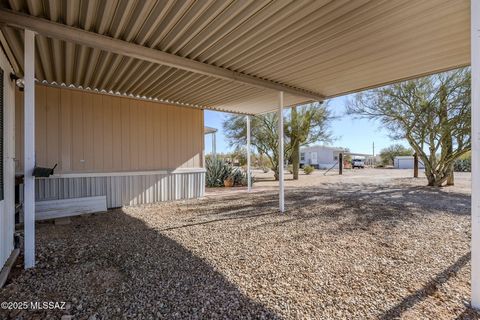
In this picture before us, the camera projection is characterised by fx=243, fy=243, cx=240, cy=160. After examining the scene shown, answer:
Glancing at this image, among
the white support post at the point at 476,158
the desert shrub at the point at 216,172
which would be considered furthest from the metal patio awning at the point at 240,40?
the desert shrub at the point at 216,172

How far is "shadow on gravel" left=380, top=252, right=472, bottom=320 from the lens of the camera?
1723 mm

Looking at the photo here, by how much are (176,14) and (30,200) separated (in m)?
2.44

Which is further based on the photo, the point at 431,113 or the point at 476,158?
the point at 431,113

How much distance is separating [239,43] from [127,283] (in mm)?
2991

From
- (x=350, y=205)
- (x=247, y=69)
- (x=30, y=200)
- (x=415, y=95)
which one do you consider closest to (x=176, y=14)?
(x=247, y=69)

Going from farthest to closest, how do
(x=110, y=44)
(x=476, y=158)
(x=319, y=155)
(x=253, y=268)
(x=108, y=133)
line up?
(x=319, y=155) → (x=108, y=133) → (x=110, y=44) → (x=253, y=268) → (x=476, y=158)

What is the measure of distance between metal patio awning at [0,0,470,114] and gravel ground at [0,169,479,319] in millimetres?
2480

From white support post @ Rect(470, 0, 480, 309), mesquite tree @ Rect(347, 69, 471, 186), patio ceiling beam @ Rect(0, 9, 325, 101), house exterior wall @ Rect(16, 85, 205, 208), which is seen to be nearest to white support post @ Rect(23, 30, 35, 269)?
patio ceiling beam @ Rect(0, 9, 325, 101)

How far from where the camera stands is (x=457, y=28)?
2.83 m

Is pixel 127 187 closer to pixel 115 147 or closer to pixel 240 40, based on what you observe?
pixel 115 147

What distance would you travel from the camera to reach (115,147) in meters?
5.42

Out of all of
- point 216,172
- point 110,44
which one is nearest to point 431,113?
point 216,172

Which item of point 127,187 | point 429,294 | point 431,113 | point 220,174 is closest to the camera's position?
point 429,294

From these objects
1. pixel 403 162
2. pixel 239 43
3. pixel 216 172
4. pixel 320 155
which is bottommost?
pixel 216 172
